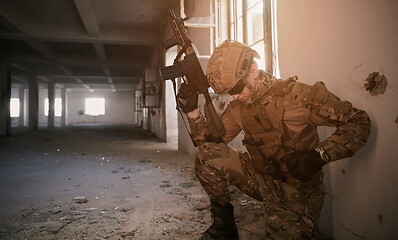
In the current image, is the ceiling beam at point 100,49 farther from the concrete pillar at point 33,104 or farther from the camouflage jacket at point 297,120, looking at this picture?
the camouflage jacket at point 297,120

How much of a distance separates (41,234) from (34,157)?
3563 mm

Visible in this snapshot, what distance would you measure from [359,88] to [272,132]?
0.46 meters

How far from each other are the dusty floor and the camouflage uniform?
15.7 inches

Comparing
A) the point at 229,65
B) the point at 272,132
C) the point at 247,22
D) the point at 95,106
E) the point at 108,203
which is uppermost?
the point at 95,106

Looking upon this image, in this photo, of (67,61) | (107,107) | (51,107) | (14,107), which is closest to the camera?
(67,61)

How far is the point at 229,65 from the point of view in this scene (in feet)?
4.52

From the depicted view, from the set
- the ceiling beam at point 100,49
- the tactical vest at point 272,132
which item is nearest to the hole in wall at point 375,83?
the tactical vest at point 272,132

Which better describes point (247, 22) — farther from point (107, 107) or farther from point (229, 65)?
point (107, 107)

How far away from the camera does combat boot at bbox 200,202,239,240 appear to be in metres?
1.53

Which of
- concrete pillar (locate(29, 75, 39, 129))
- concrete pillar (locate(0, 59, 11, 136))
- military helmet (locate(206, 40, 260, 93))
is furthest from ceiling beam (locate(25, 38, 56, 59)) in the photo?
military helmet (locate(206, 40, 260, 93))

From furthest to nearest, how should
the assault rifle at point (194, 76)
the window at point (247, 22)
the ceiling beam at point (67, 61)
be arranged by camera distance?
the ceiling beam at point (67, 61) < the window at point (247, 22) < the assault rifle at point (194, 76)

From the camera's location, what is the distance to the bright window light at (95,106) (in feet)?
79.6

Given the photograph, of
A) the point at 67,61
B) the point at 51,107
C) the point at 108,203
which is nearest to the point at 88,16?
the point at 108,203

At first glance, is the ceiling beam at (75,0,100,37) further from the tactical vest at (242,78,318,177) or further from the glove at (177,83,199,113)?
the tactical vest at (242,78,318,177)
